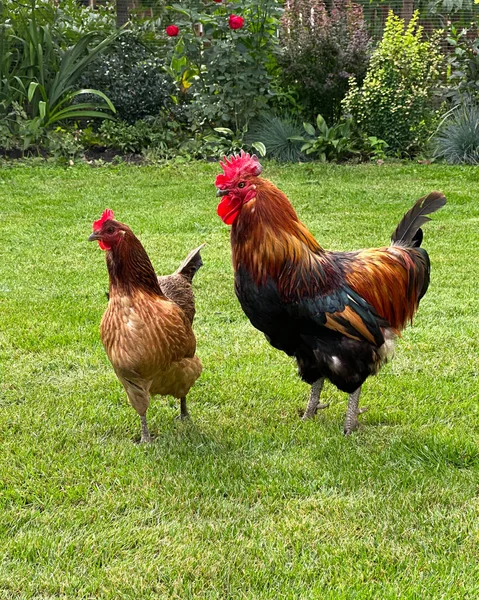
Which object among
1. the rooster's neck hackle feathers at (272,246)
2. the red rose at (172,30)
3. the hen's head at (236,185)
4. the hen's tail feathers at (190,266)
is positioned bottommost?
the hen's tail feathers at (190,266)

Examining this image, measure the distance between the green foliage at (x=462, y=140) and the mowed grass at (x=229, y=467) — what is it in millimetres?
5104

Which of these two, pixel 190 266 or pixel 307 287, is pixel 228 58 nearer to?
pixel 190 266

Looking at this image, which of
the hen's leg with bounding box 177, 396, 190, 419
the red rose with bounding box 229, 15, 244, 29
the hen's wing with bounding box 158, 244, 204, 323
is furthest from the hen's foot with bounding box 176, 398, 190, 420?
the red rose with bounding box 229, 15, 244, 29

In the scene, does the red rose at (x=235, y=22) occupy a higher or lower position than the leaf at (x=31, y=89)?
higher

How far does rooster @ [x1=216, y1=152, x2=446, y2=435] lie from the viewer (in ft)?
11.6

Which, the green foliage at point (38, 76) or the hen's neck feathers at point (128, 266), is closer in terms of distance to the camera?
the hen's neck feathers at point (128, 266)

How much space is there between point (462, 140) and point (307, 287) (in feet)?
27.4

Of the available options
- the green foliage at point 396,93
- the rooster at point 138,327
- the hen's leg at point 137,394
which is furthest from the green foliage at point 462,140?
the hen's leg at point 137,394

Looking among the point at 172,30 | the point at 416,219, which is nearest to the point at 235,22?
the point at 172,30

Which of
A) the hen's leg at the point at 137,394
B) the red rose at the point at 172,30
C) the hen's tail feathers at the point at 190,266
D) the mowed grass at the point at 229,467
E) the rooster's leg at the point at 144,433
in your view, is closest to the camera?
the mowed grass at the point at 229,467

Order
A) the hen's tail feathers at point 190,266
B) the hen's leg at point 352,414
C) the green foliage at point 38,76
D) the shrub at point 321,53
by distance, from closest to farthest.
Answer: the hen's leg at point 352,414, the hen's tail feathers at point 190,266, the green foliage at point 38,76, the shrub at point 321,53

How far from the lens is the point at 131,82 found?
→ 11633 mm

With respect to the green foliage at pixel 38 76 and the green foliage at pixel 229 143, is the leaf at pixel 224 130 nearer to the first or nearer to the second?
the green foliage at pixel 229 143

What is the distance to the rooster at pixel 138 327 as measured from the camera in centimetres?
347
